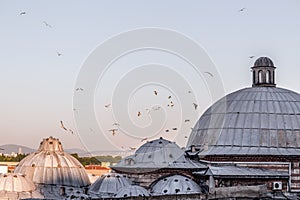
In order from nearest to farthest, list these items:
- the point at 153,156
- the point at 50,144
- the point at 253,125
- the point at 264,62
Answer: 1. the point at 153,156
2. the point at 253,125
3. the point at 264,62
4. the point at 50,144

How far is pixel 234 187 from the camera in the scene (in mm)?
33469

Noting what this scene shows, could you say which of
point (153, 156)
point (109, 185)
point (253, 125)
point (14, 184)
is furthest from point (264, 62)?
point (14, 184)

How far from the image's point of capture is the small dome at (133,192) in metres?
32.4

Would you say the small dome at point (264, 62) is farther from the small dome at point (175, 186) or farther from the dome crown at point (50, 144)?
the dome crown at point (50, 144)

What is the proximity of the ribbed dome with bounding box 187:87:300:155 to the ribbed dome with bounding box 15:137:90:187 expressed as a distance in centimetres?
919

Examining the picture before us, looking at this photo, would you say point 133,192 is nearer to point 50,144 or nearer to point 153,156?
point 153,156

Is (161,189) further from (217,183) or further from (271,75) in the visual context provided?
(271,75)

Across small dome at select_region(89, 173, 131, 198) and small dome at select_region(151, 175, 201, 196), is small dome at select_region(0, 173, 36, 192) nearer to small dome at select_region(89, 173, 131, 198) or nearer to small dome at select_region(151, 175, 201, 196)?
small dome at select_region(89, 173, 131, 198)

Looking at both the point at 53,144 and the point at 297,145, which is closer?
the point at 297,145

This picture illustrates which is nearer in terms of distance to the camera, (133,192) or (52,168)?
(133,192)

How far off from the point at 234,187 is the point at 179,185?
2.94m

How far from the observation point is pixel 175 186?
34219 millimetres

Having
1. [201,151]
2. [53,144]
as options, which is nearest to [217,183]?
[201,151]

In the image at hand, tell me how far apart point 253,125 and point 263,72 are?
5087 millimetres
